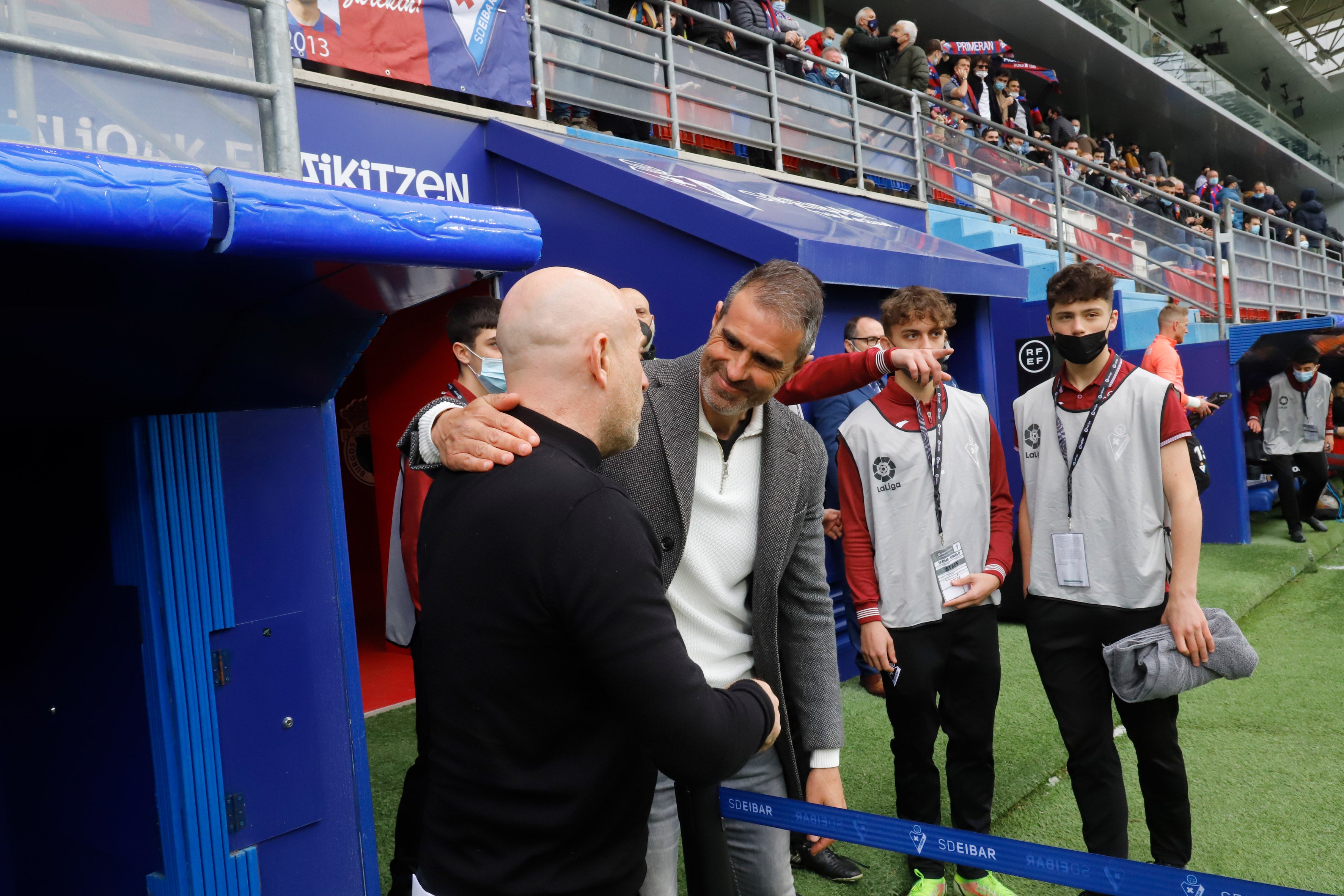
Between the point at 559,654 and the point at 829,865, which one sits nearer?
the point at 559,654

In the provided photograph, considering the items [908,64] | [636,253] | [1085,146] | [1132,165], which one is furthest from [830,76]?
[1132,165]

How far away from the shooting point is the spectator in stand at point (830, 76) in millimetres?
9492

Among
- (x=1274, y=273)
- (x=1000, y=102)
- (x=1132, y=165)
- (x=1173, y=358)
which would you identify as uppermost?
(x=1132, y=165)

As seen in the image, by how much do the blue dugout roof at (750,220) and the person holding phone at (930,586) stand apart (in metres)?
1.83

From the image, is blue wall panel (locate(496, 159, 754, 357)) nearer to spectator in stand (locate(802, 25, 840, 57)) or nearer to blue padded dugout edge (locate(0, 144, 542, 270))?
blue padded dugout edge (locate(0, 144, 542, 270))

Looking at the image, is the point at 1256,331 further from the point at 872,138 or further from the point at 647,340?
the point at 647,340

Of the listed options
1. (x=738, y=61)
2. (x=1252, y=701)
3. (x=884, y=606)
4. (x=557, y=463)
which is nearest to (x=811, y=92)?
(x=738, y=61)

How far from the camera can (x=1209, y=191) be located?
20.6 m

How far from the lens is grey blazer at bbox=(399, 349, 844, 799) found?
1961 mm

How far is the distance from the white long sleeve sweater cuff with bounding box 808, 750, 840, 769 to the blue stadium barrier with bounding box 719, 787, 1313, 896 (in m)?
0.18

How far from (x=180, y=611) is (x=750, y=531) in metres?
1.41

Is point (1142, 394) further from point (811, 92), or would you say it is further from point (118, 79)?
point (811, 92)

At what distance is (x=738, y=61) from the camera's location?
26.8ft

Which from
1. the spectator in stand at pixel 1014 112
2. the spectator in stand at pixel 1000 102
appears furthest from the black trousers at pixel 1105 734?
the spectator in stand at pixel 1014 112
